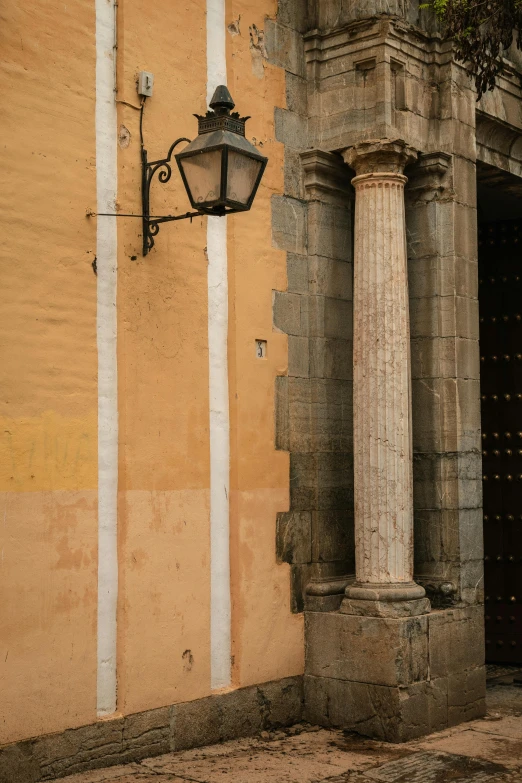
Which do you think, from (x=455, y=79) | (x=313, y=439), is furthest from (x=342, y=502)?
(x=455, y=79)

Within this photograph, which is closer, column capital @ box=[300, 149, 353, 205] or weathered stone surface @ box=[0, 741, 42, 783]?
weathered stone surface @ box=[0, 741, 42, 783]

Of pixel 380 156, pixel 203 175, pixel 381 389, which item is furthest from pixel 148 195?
pixel 381 389

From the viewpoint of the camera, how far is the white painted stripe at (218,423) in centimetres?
666

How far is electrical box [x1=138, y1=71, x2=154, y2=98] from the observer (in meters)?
6.36

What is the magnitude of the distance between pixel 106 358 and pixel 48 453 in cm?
67

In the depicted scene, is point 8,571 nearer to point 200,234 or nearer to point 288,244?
point 200,234

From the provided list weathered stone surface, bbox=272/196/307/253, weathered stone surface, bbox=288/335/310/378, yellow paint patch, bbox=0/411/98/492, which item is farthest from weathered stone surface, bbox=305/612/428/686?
weathered stone surface, bbox=272/196/307/253

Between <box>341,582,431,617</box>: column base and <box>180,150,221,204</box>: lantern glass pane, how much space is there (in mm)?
2705

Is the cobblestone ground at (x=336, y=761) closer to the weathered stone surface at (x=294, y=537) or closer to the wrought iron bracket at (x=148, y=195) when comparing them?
the weathered stone surface at (x=294, y=537)

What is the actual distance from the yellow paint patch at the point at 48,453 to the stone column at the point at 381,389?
1.95 meters

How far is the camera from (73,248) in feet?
19.5

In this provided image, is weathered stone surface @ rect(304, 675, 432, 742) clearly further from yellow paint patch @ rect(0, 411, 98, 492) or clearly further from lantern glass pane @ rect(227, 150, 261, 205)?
lantern glass pane @ rect(227, 150, 261, 205)

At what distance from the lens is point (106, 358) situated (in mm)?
6098

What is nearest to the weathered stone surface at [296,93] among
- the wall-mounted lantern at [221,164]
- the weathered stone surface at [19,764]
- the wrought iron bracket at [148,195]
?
the wrought iron bracket at [148,195]
